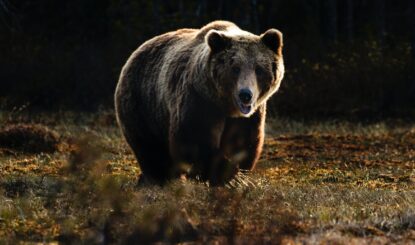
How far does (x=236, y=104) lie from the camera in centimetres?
719

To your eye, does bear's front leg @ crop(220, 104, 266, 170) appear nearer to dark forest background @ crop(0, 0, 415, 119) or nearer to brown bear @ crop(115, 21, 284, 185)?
brown bear @ crop(115, 21, 284, 185)

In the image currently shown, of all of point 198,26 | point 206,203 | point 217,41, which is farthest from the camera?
point 198,26

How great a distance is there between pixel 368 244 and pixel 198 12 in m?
17.9

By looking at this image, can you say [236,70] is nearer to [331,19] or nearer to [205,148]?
[205,148]

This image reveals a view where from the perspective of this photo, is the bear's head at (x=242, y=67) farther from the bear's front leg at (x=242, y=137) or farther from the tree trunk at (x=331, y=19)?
the tree trunk at (x=331, y=19)

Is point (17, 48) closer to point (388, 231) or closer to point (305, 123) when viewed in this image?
point (305, 123)

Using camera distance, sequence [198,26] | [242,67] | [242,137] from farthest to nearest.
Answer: [198,26] < [242,137] < [242,67]

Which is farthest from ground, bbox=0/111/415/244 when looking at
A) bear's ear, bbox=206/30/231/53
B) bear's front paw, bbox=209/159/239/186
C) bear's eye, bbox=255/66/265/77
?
bear's ear, bbox=206/30/231/53

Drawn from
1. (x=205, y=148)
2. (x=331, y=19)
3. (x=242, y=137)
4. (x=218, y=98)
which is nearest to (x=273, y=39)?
(x=218, y=98)

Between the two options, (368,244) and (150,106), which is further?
(150,106)

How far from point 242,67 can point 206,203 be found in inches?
59.9

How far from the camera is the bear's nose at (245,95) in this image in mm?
6969

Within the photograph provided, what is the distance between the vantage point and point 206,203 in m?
6.07

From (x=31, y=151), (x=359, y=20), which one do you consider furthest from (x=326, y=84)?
(x=359, y=20)
